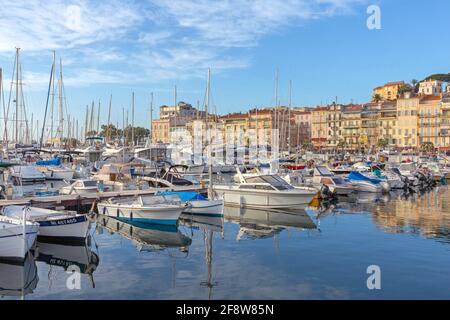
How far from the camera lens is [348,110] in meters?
125

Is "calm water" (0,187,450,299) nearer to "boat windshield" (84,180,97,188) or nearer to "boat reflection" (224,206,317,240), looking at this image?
"boat reflection" (224,206,317,240)

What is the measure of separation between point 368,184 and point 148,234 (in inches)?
971

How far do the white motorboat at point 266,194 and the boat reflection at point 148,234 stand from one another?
21.5ft

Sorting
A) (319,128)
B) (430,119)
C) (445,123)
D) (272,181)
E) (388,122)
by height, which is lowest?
(272,181)

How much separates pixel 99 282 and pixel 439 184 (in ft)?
153

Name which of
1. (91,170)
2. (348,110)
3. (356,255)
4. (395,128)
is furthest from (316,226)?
(348,110)

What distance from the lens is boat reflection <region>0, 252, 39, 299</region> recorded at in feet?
45.4

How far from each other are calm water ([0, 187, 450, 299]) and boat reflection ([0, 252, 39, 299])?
0.10 feet

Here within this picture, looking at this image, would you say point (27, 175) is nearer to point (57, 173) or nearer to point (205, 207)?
point (57, 173)

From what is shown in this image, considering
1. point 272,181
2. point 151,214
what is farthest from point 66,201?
point 272,181

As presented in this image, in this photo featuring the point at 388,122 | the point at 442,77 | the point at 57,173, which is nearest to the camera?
the point at 57,173

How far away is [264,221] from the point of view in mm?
25891

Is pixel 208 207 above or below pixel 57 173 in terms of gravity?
below
